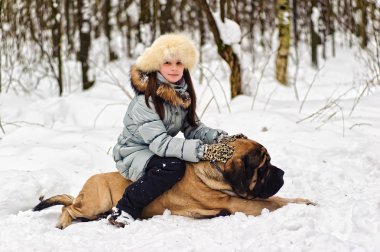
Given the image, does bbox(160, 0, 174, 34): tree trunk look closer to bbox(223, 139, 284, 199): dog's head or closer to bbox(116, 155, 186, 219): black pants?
bbox(116, 155, 186, 219): black pants

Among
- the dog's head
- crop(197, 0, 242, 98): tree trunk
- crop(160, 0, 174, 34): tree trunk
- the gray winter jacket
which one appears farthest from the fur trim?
crop(160, 0, 174, 34): tree trunk

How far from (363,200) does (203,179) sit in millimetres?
1101

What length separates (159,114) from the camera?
366cm

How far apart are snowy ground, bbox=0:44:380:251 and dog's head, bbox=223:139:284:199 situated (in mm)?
180

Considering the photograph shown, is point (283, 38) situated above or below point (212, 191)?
above

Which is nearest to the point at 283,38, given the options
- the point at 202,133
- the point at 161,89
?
the point at 202,133

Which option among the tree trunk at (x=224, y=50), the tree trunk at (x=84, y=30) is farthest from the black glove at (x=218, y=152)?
the tree trunk at (x=84, y=30)

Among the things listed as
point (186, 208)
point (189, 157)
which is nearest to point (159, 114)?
point (189, 157)

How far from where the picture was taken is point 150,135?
3568mm

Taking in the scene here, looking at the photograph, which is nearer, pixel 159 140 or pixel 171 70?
pixel 159 140

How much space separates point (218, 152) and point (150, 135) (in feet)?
1.68

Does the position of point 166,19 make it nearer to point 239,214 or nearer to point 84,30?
point 84,30

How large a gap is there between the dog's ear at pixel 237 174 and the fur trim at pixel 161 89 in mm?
630

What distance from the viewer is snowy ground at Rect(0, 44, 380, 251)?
2.84 metres
